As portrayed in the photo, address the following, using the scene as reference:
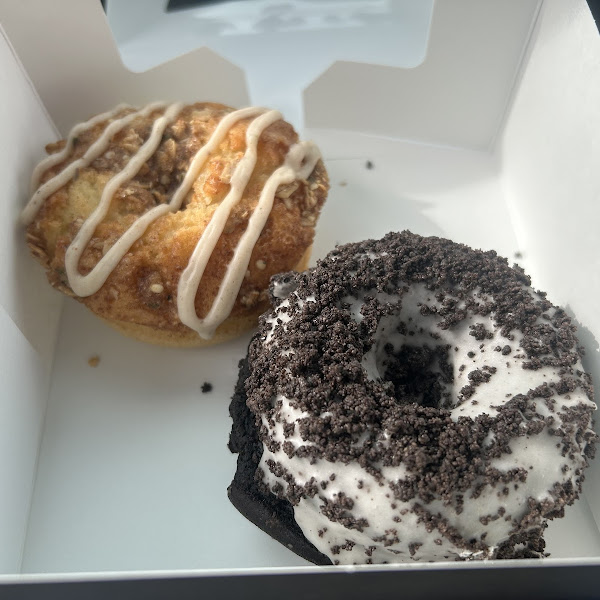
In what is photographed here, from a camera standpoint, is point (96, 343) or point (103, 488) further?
point (96, 343)

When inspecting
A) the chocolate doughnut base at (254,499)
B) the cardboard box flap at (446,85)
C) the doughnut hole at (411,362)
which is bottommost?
the chocolate doughnut base at (254,499)

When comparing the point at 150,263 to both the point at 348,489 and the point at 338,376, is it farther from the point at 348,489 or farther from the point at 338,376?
the point at 348,489

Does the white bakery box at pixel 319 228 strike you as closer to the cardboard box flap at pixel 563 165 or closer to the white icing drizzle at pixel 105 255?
the cardboard box flap at pixel 563 165

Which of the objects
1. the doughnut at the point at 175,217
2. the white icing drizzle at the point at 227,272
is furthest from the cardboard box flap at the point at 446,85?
the white icing drizzle at the point at 227,272

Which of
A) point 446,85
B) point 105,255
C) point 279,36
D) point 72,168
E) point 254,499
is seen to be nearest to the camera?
point 254,499

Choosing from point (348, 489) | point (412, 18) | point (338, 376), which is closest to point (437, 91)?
point (412, 18)

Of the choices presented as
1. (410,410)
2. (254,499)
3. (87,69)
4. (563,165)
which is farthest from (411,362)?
(87,69)

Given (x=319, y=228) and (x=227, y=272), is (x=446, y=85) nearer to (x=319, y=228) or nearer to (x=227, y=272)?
(x=319, y=228)
